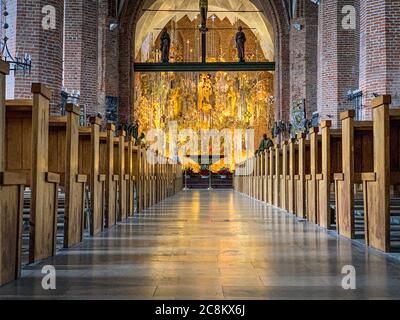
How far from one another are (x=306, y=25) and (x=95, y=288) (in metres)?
21.7

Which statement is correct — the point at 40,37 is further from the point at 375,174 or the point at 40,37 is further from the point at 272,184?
the point at 375,174

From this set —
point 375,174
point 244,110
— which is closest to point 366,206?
point 375,174

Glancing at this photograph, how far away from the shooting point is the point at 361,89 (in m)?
14.5

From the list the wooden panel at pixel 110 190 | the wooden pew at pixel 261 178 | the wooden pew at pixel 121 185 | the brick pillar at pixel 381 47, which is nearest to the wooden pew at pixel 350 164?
the wooden panel at pixel 110 190

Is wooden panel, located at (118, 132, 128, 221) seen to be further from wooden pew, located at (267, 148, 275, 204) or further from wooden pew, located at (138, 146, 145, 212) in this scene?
wooden pew, located at (267, 148, 275, 204)

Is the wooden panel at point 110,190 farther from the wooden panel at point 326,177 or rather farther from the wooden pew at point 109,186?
the wooden panel at point 326,177

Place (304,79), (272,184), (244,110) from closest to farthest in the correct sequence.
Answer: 1. (272,184)
2. (304,79)
3. (244,110)

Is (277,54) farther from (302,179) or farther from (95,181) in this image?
(95,181)

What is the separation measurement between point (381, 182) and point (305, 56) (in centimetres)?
1845

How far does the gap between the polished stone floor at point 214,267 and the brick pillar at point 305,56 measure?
54.4ft

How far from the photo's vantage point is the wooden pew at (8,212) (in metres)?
3.80

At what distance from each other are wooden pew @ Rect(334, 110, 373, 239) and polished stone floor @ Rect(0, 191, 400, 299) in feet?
0.82

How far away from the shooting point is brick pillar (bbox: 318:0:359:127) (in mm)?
17875

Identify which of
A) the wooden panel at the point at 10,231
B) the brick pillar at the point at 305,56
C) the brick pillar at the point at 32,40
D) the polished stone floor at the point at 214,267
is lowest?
the polished stone floor at the point at 214,267
